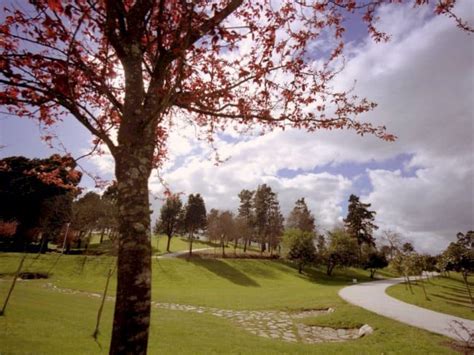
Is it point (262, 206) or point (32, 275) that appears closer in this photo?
point (32, 275)

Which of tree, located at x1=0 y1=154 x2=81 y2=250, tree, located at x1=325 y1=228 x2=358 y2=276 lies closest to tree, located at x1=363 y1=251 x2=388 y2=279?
tree, located at x1=325 y1=228 x2=358 y2=276

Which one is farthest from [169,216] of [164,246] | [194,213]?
[164,246]

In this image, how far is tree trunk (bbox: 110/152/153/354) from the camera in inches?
104

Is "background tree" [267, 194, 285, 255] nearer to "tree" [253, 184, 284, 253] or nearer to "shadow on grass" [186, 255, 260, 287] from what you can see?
"tree" [253, 184, 284, 253]

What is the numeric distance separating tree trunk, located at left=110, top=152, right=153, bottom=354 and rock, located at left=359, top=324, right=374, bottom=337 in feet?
37.7

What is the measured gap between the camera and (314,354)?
845cm

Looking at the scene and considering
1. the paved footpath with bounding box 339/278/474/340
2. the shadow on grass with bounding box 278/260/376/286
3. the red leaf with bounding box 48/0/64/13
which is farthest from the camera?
the shadow on grass with bounding box 278/260/376/286

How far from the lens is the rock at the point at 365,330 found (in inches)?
446

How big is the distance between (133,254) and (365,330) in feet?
39.7

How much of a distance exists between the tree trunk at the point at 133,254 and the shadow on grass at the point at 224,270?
3441 centimetres

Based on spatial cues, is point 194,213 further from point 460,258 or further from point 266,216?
point 460,258

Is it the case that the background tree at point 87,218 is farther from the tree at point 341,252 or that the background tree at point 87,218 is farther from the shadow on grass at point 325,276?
the tree at point 341,252

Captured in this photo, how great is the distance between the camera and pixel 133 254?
2803 millimetres

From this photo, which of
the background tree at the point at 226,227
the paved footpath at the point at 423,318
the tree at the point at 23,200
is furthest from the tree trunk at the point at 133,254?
the background tree at the point at 226,227
